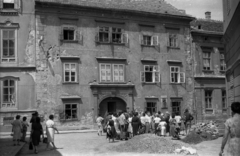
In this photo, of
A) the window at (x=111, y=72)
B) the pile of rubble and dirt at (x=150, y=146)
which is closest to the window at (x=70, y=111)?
the window at (x=111, y=72)

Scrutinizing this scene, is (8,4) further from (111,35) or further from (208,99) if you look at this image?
(208,99)

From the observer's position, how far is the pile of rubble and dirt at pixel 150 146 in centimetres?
1267

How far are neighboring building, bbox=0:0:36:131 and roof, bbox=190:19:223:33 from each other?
1508 cm

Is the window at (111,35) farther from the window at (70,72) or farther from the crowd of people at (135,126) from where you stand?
the crowd of people at (135,126)

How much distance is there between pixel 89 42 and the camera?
993 inches

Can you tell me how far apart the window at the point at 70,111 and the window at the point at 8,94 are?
12.5 ft

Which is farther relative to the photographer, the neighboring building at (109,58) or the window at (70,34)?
the window at (70,34)

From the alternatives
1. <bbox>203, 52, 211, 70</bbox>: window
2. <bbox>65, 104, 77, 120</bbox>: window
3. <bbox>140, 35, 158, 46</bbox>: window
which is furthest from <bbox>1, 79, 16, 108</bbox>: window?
<bbox>203, 52, 211, 70</bbox>: window

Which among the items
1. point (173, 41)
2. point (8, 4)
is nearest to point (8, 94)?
point (8, 4)

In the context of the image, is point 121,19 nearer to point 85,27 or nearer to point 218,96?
point 85,27

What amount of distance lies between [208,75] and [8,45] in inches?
688

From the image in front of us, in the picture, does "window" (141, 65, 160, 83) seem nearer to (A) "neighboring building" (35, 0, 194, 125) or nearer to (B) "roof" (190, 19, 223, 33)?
(A) "neighboring building" (35, 0, 194, 125)

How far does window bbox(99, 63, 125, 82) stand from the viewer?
25.4 meters

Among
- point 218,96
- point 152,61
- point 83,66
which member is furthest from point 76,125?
point 218,96
